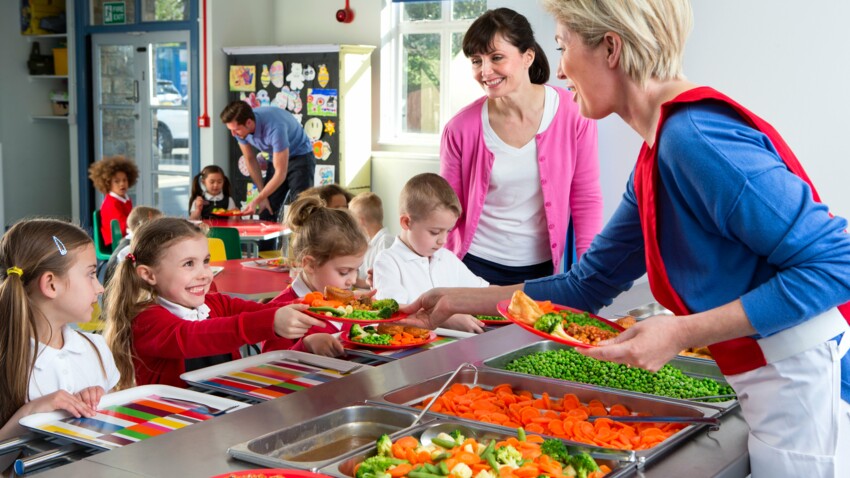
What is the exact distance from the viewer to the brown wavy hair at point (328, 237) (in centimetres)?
272

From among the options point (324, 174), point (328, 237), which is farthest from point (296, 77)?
point (328, 237)

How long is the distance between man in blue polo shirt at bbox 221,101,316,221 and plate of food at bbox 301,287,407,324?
4.71m

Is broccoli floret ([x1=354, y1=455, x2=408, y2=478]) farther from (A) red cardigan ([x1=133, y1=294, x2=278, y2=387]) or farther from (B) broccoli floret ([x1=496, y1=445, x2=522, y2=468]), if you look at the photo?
(A) red cardigan ([x1=133, y1=294, x2=278, y2=387])

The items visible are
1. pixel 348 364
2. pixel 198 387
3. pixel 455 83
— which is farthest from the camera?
pixel 455 83

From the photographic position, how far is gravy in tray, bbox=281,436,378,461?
141 centimetres

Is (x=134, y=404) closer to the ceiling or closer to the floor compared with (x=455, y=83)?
closer to the floor

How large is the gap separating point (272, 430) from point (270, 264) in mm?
2995

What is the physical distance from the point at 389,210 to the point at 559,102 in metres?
5.25

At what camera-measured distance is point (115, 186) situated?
6539 millimetres

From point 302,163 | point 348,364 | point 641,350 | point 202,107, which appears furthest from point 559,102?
point 202,107

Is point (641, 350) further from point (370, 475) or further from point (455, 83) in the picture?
point (455, 83)

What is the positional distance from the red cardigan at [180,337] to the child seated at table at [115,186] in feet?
13.5

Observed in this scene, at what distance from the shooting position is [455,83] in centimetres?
780

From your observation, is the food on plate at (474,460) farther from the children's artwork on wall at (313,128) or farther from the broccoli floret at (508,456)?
the children's artwork on wall at (313,128)
